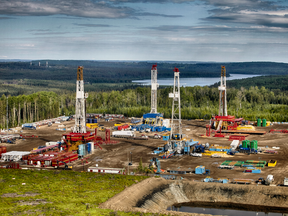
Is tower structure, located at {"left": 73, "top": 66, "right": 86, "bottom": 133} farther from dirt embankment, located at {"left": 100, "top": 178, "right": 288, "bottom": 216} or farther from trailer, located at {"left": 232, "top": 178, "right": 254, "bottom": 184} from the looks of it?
trailer, located at {"left": 232, "top": 178, "right": 254, "bottom": 184}

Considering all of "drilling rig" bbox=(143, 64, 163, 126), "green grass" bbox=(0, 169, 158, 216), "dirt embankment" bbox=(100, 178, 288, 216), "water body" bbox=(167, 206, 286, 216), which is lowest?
"water body" bbox=(167, 206, 286, 216)

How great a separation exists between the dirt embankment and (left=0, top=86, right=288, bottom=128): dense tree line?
63041 mm

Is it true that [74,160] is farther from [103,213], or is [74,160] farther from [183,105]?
[183,105]

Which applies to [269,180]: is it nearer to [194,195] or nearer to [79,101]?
[194,195]

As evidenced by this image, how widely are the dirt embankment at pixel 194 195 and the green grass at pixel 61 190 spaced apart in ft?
6.03

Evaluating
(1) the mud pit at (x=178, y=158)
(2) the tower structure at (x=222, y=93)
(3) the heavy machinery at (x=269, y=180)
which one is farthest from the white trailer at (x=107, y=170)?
(2) the tower structure at (x=222, y=93)

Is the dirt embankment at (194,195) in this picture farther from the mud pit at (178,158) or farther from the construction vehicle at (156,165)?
the construction vehicle at (156,165)

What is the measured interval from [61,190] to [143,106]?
91555 millimetres

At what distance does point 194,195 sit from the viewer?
45906mm

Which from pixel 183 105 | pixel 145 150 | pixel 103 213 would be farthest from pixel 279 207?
pixel 183 105

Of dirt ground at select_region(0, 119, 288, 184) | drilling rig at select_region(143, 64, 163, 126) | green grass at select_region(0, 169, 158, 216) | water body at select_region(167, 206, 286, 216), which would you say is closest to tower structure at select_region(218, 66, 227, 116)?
dirt ground at select_region(0, 119, 288, 184)

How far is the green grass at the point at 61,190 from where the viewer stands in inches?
1473

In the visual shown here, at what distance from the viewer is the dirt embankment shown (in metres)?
42.7

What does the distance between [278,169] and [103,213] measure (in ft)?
91.4
